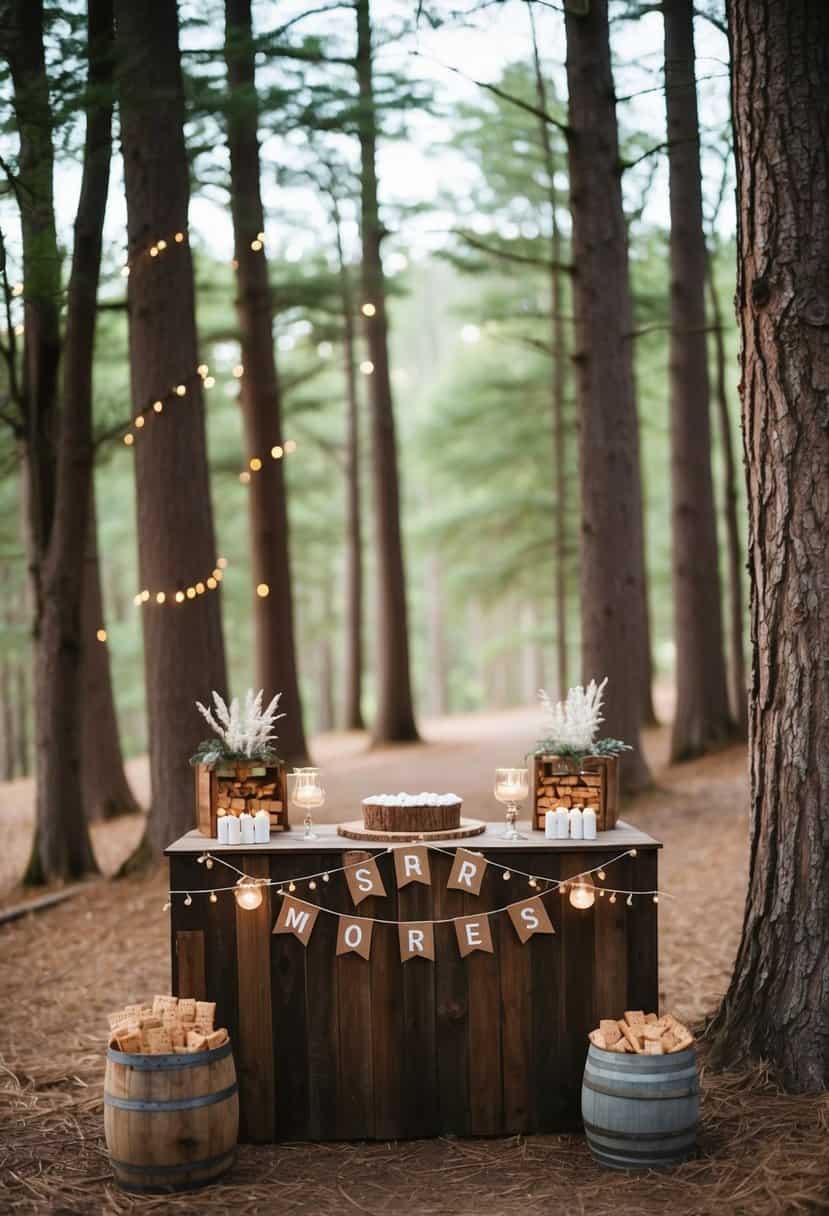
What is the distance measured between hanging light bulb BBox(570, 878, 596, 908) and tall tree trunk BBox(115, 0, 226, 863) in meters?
4.42

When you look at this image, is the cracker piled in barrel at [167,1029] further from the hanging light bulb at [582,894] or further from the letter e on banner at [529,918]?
the hanging light bulb at [582,894]

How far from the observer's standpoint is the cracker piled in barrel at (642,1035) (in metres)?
4.02

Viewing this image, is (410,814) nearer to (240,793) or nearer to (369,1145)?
(240,793)

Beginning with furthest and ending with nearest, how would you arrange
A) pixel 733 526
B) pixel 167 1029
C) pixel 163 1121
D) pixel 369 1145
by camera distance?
pixel 733 526 → pixel 369 1145 → pixel 167 1029 → pixel 163 1121

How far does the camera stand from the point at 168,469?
27.2 ft

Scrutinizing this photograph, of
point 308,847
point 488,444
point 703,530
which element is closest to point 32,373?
point 308,847

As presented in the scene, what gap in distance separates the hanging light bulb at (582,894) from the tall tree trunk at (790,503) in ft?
2.38

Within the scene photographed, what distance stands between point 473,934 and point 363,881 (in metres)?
0.47

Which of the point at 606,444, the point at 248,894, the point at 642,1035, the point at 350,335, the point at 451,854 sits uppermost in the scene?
the point at 350,335

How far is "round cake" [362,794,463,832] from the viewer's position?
455 centimetres

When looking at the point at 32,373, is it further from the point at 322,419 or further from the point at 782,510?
the point at 322,419

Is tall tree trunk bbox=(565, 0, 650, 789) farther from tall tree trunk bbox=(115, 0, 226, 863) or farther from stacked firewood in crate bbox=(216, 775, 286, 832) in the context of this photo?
stacked firewood in crate bbox=(216, 775, 286, 832)

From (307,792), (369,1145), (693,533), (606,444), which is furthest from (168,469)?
(693,533)

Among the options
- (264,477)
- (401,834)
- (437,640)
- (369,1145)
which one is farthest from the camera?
(437,640)
